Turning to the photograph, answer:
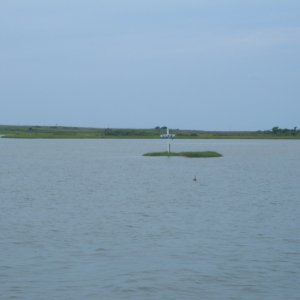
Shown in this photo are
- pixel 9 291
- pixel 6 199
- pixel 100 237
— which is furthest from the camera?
pixel 6 199

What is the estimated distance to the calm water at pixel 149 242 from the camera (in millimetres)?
14859

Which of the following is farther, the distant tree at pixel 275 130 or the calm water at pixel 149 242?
the distant tree at pixel 275 130

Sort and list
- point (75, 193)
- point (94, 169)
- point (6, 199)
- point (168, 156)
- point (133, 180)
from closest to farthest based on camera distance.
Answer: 1. point (6, 199)
2. point (75, 193)
3. point (133, 180)
4. point (94, 169)
5. point (168, 156)

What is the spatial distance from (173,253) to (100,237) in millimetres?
3144

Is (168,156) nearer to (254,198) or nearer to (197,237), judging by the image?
(254,198)

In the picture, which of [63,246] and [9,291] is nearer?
[9,291]

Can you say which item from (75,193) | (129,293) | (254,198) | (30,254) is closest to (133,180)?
(75,193)

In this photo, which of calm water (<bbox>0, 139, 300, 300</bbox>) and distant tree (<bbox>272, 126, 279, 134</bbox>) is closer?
calm water (<bbox>0, 139, 300, 300</bbox>)

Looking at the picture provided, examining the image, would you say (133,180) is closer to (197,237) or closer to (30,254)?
(197,237)

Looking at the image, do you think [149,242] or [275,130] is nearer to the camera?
A: [149,242]

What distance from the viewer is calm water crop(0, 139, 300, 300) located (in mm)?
14859

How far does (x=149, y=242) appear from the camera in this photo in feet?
65.1

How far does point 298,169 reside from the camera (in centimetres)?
5759

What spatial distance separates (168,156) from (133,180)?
94.2ft
